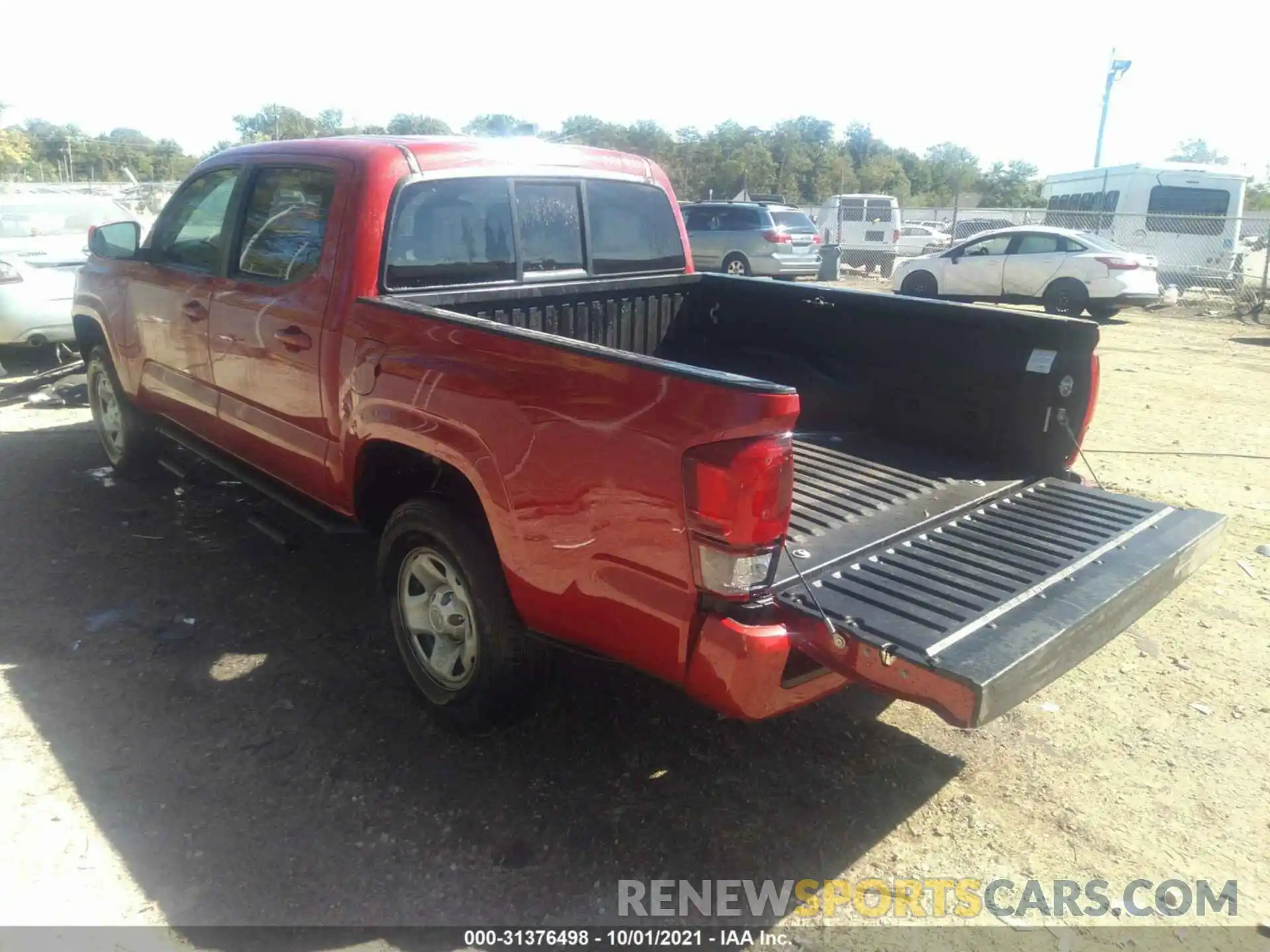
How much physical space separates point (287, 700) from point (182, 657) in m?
0.64

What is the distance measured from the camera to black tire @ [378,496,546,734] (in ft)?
10.0

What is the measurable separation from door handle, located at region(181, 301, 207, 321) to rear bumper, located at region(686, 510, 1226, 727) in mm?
3199

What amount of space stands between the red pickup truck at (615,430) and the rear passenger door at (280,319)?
2 centimetres

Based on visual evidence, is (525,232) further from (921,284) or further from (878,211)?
(878,211)

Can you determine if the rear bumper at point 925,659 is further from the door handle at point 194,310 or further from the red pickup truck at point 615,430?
the door handle at point 194,310

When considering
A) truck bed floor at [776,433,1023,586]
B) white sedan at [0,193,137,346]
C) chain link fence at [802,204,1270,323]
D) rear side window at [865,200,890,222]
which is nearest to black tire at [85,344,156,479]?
white sedan at [0,193,137,346]

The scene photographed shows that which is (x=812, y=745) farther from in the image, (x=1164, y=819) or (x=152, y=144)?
A: (x=152, y=144)

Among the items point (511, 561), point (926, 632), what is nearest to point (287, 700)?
point (511, 561)

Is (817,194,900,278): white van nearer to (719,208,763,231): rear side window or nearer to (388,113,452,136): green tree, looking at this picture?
(719,208,763,231): rear side window

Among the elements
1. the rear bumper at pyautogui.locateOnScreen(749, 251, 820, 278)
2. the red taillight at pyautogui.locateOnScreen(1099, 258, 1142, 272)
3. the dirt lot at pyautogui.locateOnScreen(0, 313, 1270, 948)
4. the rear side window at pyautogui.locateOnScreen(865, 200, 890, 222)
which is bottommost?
the dirt lot at pyautogui.locateOnScreen(0, 313, 1270, 948)

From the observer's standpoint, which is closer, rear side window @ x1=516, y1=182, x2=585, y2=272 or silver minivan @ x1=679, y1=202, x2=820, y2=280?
rear side window @ x1=516, y1=182, x2=585, y2=272

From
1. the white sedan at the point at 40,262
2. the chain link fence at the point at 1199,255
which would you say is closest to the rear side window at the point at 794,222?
the chain link fence at the point at 1199,255

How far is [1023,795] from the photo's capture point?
316 cm

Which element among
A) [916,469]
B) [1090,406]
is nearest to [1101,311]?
[1090,406]
